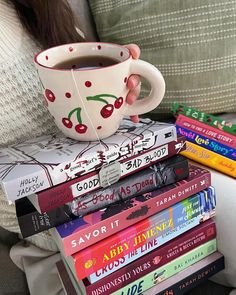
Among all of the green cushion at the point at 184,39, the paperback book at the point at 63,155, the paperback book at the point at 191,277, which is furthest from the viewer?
the green cushion at the point at 184,39

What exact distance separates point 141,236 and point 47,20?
0.38 m

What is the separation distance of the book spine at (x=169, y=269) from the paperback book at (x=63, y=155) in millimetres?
163

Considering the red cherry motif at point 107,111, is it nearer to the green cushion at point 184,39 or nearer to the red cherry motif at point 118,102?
the red cherry motif at point 118,102

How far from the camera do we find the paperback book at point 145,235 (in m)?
0.47

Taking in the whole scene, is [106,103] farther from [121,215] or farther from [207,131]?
[207,131]

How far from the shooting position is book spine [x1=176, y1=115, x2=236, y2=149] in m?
0.62

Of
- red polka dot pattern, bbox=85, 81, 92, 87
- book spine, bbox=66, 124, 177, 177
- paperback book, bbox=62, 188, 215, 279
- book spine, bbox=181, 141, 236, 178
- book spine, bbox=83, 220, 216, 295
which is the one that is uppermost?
red polka dot pattern, bbox=85, 81, 92, 87

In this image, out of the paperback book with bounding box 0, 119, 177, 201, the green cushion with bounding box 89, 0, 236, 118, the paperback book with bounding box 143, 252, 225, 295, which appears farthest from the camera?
the green cushion with bounding box 89, 0, 236, 118

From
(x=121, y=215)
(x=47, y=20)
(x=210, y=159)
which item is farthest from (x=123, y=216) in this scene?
(x=47, y=20)

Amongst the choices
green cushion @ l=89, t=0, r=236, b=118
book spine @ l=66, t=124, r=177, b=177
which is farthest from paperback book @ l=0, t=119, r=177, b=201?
green cushion @ l=89, t=0, r=236, b=118

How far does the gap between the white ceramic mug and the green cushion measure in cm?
26

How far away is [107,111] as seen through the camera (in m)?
0.46

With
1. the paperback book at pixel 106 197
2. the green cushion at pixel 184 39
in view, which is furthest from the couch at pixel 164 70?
the paperback book at pixel 106 197

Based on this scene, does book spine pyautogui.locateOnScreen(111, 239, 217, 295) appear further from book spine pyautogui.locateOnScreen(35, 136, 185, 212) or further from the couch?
book spine pyautogui.locateOnScreen(35, 136, 185, 212)
